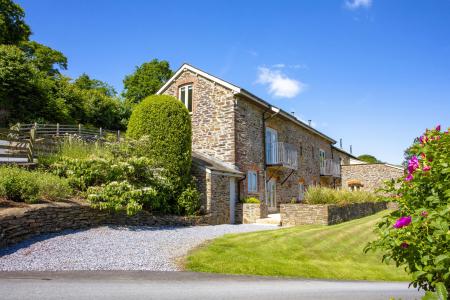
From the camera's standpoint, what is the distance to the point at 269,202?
21609 mm

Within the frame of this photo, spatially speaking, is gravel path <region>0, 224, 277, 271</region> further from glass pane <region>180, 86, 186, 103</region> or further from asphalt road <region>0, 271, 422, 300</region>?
glass pane <region>180, 86, 186, 103</region>

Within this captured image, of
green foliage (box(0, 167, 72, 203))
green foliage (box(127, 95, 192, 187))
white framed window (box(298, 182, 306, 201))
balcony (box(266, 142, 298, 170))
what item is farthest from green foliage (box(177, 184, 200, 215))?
white framed window (box(298, 182, 306, 201))

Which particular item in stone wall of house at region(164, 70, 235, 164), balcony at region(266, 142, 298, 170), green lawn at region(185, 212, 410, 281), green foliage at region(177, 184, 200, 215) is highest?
stone wall of house at region(164, 70, 235, 164)

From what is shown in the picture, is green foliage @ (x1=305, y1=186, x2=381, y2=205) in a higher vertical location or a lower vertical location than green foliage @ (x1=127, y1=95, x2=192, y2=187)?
lower

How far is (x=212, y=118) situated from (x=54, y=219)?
11191 millimetres

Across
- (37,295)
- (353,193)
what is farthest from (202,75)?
(37,295)

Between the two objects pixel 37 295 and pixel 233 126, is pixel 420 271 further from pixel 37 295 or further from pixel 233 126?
pixel 233 126

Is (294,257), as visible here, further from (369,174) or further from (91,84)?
(91,84)

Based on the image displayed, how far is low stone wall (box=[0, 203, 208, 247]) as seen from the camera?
8.66 meters

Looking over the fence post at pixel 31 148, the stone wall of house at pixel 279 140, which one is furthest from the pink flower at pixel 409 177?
the stone wall of house at pixel 279 140

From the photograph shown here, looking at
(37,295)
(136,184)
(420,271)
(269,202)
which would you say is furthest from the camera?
(269,202)

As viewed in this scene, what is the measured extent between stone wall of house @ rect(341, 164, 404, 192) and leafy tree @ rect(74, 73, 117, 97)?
3067 centimetres

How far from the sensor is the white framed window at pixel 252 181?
19.7m

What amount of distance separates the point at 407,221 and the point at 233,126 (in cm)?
1535
